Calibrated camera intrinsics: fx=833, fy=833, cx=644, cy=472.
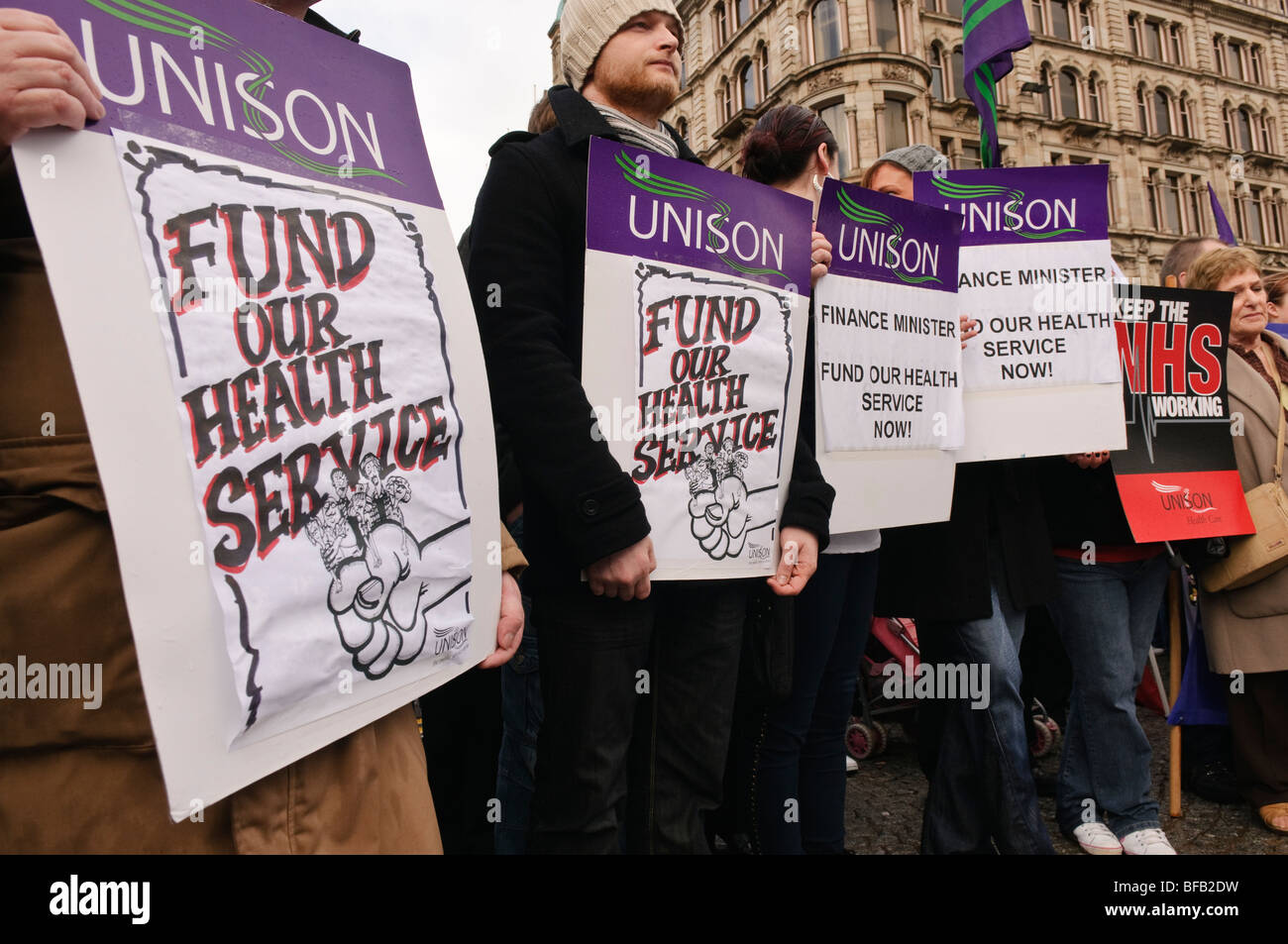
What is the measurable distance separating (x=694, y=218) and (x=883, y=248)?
796 millimetres

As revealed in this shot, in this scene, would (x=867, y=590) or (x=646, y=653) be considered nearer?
(x=646, y=653)

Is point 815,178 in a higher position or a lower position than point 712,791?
higher

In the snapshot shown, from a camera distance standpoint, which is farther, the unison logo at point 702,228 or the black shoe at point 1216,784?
the black shoe at point 1216,784

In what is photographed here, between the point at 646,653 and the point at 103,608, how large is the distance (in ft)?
3.46

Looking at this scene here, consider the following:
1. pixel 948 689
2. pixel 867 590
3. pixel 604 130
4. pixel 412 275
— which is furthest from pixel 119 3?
pixel 948 689

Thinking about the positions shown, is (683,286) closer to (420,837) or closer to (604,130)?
(604,130)

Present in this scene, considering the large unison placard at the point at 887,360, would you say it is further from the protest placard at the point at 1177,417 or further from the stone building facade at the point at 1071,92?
the stone building facade at the point at 1071,92

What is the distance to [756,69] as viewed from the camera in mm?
26734

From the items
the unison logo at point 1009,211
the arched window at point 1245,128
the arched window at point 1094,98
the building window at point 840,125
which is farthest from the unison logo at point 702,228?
the arched window at point 1245,128

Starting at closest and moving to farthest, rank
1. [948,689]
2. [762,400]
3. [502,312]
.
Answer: [502,312] < [762,400] < [948,689]

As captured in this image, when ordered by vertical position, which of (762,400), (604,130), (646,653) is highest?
(604,130)

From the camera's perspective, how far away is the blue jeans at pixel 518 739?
7.48 feet

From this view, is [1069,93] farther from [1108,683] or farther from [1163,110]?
[1108,683]
